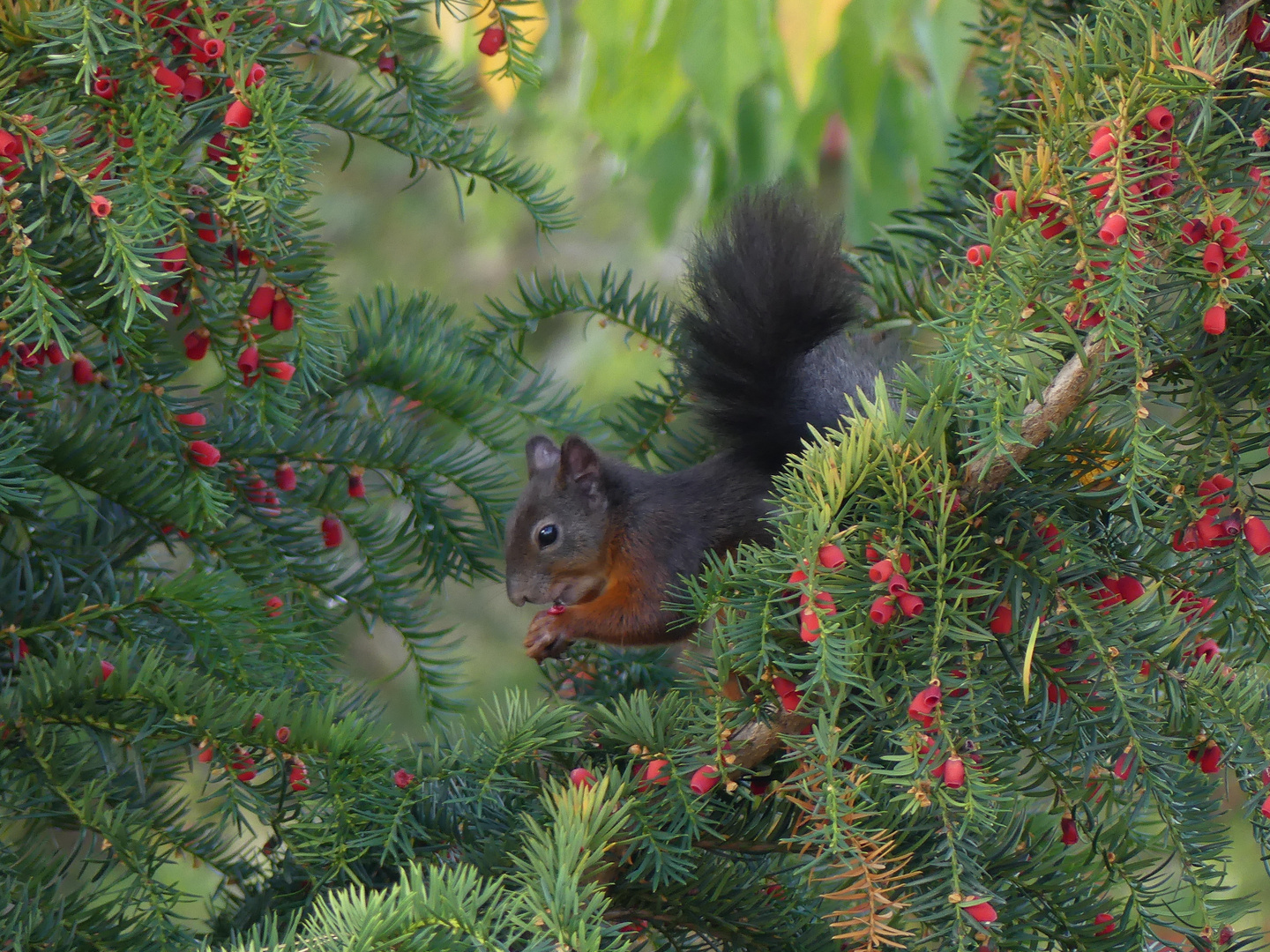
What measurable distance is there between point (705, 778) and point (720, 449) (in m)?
0.59

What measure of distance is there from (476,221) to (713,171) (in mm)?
2250

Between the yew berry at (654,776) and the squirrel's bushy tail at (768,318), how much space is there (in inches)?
13.8

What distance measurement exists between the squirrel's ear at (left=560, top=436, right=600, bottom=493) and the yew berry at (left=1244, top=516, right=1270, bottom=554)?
80 centimetres

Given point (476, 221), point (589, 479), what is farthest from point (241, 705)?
point (476, 221)

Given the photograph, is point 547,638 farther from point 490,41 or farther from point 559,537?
point 490,41

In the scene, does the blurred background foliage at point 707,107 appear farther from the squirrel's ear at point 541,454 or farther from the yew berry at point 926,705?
the yew berry at point 926,705

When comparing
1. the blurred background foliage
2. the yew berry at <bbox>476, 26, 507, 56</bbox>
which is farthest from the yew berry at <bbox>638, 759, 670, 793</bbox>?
the yew berry at <bbox>476, 26, 507, 56</bbox>

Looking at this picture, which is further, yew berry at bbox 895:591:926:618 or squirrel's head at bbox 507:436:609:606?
squirrel's head at bbox 507:436:609:606

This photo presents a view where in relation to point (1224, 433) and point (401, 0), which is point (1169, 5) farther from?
point (401, 0)

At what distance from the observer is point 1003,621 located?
617 millimetres

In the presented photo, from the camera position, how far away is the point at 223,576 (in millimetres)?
762

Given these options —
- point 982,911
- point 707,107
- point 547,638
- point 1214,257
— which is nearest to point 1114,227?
point 1214,257

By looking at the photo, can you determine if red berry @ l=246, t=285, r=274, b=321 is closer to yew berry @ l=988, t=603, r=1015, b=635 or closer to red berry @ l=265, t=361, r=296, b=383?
red berry @ l=265, t=361, r=296, b=383

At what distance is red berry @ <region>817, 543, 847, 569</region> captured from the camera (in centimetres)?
59
